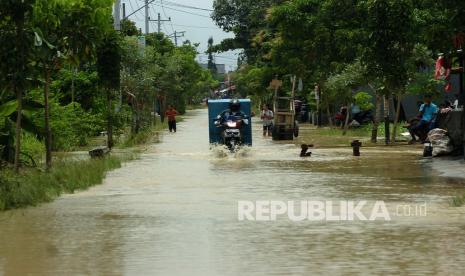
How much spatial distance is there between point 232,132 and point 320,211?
40.3ft

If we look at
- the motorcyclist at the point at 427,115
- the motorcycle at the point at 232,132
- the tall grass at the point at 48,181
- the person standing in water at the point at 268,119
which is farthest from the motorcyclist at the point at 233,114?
the person standing in water at the point at 268,119

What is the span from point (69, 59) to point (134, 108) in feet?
59.9

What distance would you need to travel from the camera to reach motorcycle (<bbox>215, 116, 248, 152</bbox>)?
78.1 ft

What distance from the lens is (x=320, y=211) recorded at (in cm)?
1163

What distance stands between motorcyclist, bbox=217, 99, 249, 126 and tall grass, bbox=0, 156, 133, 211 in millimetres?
5344

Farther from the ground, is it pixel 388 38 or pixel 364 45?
pixel 364 45

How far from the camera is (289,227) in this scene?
10195 millimetres

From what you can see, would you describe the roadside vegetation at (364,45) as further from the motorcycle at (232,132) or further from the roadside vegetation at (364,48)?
the motorcycle at (232,132)

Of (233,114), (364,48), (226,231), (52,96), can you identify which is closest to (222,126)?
(233,114)

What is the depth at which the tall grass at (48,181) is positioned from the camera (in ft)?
41.8

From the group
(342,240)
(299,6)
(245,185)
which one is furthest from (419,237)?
(299,6)

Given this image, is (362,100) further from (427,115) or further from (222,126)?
(222,126)

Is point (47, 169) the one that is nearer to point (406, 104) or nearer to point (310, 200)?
point (310, 200)

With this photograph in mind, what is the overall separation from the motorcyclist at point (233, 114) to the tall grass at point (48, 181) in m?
5.34
